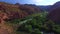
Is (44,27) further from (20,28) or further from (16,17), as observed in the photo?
(16,17)

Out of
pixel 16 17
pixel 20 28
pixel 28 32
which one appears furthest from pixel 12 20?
pixel 28 32

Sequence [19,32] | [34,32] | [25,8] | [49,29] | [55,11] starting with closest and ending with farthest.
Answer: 1. [34,32]
2. [19,32]
3. [49,29]
4. [55,11]
5. [25,8]

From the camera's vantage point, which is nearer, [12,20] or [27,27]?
[27,27]

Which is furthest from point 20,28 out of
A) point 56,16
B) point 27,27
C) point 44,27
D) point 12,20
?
point 56,16

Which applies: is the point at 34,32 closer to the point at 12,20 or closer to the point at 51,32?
the point at 51,32

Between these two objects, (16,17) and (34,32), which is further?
(16,17)

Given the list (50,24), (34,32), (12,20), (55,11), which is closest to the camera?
(34,32)

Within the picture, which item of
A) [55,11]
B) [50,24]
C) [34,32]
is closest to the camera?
[34,32]

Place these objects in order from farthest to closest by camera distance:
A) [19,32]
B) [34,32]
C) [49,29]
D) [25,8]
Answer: [25,8], [49,29], [19,32], [34,32]

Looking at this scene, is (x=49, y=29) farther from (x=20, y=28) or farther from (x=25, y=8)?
(x=25, y=8)
